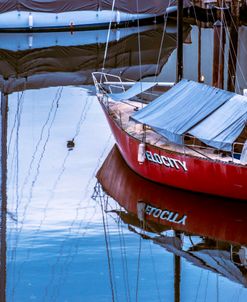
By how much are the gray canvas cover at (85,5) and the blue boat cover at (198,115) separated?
30.2 meters

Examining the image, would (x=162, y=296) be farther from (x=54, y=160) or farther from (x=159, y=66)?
(x=159, y=66)

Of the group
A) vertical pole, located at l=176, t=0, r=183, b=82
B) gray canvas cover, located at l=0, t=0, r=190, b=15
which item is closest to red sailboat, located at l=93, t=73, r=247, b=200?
vertical pole, located at l=176, t=0, r=183, b=82

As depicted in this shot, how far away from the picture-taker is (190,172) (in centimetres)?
2523

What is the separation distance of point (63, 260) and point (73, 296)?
2.39m

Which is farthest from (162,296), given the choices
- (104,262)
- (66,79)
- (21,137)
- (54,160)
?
(66,79)

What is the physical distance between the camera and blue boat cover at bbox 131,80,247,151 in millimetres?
25094

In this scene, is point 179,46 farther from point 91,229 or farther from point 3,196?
point 91,229

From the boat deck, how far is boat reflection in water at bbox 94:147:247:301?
1.11 metres

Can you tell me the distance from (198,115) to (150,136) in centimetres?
203

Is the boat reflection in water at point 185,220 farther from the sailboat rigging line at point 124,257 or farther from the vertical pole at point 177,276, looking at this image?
the sailboat rigging line at point 124,257

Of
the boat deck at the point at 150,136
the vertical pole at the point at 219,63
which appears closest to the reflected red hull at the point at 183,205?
the boat deck at the point at 150,136

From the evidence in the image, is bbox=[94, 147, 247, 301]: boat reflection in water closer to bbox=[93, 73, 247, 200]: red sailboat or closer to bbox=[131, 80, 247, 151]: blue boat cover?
bbox=[93, 73, 247, 200]: red sailboat

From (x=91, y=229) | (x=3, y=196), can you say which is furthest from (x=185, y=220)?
(x=3, y=196)

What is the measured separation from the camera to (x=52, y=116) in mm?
35750
